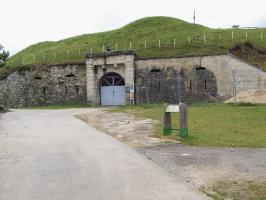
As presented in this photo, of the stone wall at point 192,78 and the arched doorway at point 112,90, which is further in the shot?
the arched doorway at point 112,90

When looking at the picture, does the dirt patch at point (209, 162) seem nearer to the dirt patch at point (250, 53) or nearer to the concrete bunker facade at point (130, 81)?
the concrete bunker facade at point (130, 81)

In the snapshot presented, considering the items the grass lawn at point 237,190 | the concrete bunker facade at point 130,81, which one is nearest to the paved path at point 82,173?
the grass lawn at point 237,190

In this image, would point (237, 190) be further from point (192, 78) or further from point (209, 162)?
point (192, 78)

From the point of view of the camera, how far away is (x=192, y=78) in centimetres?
2959

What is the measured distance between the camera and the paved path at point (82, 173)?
5801 mm

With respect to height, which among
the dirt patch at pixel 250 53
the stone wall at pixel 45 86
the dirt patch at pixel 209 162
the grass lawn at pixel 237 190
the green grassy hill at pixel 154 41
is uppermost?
the green grassy hill at pixel 154 41

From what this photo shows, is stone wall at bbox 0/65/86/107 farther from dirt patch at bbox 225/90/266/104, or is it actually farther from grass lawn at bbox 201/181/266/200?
grass lawn at bbox 201/181/266/200

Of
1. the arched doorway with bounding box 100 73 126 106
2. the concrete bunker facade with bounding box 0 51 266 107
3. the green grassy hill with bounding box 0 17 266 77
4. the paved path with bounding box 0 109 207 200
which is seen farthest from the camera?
the arched doorway with bounding box 100 73 126 106

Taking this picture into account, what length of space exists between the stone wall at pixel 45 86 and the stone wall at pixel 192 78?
17.9ft

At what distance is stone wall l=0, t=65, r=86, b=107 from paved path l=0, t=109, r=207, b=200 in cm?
2252

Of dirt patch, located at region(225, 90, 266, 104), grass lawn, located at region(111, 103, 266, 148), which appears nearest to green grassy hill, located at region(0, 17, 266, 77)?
dirt patch, located at region(225, 90, 266, 104)

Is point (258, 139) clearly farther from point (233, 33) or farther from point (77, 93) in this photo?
point (233, 33)

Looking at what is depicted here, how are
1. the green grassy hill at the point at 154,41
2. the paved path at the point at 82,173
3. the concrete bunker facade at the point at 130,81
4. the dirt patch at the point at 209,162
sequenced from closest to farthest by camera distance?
the paved path at the point at 82,173
the dirt patch at the point at 209,162
the concrete bunker facade at the point at 130,81
the green grassy hill at the point at 154,41

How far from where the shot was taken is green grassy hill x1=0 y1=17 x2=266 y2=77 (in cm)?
3198
